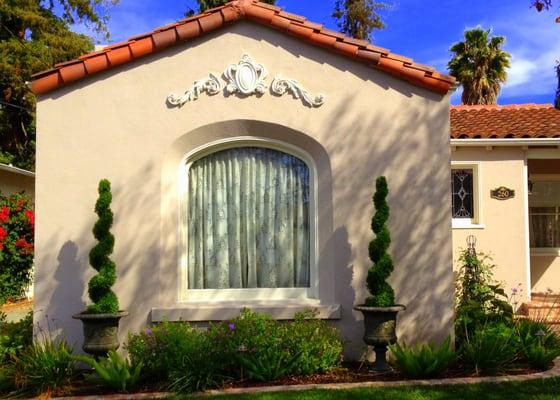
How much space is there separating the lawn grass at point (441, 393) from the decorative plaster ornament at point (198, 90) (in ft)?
11.5

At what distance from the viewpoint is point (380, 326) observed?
6086mm

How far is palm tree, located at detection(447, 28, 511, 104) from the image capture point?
72.7 ft

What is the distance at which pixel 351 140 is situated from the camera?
6809mm

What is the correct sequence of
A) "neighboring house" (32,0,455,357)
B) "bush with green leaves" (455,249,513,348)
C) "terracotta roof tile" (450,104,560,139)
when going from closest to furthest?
"neighboring house" (32,0,455,357), "bush with green leaves" (455,249,513,348), "terracotta roof tile" (450,104,560,139)

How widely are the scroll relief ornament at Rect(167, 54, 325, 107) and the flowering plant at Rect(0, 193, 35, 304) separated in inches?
313

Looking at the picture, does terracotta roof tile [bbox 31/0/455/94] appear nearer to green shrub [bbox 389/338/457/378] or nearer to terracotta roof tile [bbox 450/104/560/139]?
green shrub [bbox 389/338/457/378]

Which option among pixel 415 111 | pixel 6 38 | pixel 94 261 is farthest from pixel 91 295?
pixel 6 38

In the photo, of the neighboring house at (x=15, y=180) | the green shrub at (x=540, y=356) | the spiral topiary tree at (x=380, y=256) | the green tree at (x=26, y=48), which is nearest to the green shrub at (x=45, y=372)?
the spiral topiary tree at (x=380, y=256)

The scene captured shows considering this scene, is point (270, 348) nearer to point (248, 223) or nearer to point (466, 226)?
point (248, 223)

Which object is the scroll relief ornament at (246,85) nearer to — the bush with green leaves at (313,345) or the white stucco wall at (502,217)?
the bush with green leaves at (313,345)

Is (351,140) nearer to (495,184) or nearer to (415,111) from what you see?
(415,111)

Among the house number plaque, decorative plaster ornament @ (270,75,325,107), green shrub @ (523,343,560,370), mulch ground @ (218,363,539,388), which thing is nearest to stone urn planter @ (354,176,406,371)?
mulch ground @ (218,363,539,388)

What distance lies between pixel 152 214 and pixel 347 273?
8.34 ft

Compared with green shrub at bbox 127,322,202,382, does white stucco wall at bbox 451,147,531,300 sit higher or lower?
higher
